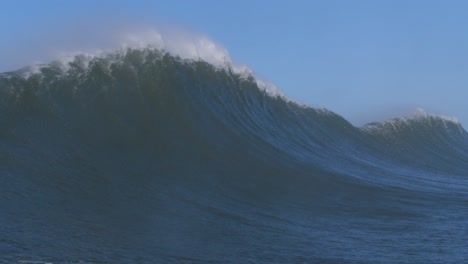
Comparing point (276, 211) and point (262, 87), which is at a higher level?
point (262, 87)

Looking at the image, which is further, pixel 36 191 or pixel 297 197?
pixel 297 197

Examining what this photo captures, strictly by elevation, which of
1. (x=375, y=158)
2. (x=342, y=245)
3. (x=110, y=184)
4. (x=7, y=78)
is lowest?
(x=342, y=245)

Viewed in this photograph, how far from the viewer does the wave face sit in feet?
23.6

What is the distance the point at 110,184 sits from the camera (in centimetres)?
920

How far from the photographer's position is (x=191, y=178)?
408 inches

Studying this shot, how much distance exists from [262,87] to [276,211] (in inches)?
365

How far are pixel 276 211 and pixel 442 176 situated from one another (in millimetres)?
7484

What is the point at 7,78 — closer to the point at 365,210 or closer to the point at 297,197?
the point at 297,197

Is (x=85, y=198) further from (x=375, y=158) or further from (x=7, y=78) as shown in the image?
(x=375, y=158)

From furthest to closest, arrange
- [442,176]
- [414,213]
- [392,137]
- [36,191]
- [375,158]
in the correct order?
[392,137] → [375,158] → [442,176] → [414,213] → [36,191]

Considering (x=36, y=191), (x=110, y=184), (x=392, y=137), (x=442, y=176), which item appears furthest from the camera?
(x=392, y=137)

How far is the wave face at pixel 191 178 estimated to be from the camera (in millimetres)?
7207

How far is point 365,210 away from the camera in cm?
997

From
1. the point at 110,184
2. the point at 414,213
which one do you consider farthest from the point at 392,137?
the point at 110,184
